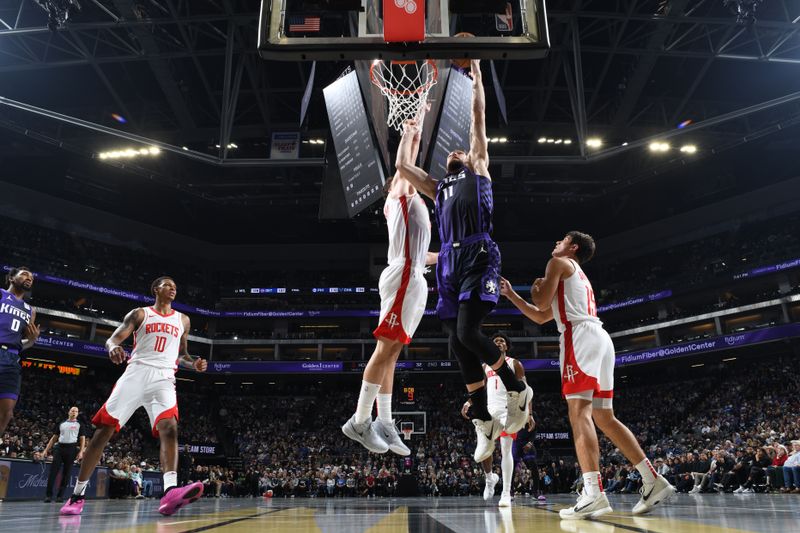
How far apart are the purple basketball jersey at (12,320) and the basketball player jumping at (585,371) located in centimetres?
503

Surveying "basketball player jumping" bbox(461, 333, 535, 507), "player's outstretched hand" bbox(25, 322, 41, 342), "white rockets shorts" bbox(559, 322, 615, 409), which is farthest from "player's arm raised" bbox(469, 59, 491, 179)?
"player's outstretched hand" bbox(25, 322, 41, 342)

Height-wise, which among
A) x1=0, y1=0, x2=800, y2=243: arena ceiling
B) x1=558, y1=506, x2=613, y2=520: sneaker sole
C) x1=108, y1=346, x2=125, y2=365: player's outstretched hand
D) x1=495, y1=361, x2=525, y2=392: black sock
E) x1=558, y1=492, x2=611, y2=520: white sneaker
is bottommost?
x1=558, y1=506, x2=613, y2=520: sneaker sole

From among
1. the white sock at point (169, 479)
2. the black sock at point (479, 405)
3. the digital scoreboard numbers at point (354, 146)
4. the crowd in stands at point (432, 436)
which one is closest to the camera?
the black sock at point (479, 405)

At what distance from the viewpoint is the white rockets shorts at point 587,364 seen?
439 cm

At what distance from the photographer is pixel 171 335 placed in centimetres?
553

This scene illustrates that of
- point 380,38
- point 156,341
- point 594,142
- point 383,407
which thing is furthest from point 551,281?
point 594,142

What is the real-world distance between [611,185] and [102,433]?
91.8 feet

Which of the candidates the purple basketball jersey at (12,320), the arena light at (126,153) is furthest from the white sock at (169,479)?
the arena light at (126,153)

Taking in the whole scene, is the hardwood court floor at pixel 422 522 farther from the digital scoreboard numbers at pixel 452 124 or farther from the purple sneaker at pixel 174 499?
the digital scoreboard numbers at pixel 452 124

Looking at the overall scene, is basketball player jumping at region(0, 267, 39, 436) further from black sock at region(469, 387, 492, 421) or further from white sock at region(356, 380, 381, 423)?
black sock at region(469, 387, 492, 421)

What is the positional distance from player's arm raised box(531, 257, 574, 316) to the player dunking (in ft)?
3.12

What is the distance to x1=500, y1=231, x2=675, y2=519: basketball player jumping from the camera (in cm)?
424

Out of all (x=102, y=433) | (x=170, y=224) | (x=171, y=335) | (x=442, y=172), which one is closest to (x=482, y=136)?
(x=171, y=335)

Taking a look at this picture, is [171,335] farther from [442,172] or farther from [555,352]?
[555,352]
